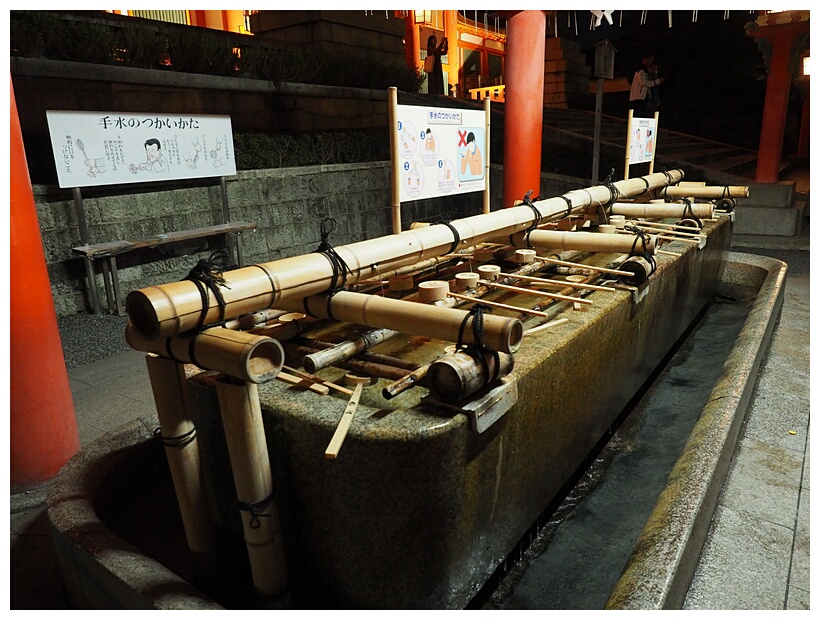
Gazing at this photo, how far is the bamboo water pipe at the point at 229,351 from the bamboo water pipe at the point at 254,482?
0.11 m

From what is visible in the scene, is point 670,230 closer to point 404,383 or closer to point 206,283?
point 404,383

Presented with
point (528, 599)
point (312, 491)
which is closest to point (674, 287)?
point (528, 599)

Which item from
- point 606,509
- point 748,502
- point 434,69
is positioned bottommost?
point 606,509

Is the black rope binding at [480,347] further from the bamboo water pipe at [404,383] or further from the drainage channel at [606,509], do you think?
the drainage channel at [606,509]

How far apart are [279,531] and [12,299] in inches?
86.6

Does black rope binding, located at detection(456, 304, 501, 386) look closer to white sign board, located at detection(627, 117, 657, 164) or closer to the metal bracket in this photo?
the metal bracket

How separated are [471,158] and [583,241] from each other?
3.75 feet

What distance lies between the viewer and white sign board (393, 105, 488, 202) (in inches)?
145

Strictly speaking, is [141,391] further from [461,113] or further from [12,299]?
[461,113]

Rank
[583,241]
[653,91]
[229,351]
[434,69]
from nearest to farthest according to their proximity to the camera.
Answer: [229,351]
[583,241]
[653,91]
[434,69]

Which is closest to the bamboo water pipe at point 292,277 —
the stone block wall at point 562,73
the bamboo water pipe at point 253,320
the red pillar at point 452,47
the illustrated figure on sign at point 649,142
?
the bamboo water pipe at point 253,320

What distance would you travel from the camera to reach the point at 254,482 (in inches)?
76.3

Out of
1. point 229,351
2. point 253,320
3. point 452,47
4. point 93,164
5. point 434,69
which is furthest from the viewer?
point 452,47

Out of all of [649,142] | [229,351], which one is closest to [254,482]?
[229,351]
